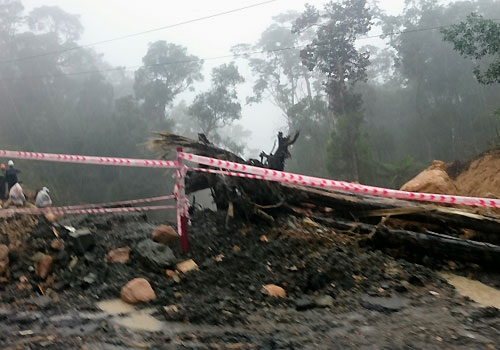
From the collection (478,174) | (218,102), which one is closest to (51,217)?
(478,174)

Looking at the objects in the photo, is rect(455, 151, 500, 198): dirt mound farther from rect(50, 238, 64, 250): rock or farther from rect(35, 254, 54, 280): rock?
rect(35, 254, 54, 280): rock

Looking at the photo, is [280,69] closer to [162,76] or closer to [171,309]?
[162,76]

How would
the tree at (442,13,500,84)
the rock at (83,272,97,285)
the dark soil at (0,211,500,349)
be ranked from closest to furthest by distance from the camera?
1. the dark soil at (0,211,500,349)
2. the rock at (83,272,97,285)
3. the tree at (442,13,500,84)

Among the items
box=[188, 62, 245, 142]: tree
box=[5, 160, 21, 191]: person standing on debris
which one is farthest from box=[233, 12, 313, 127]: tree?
box=[5, 160, 21, 191]: person standing on debris

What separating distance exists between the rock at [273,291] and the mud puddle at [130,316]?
36.7 inches

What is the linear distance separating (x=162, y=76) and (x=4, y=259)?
31998 millimetres

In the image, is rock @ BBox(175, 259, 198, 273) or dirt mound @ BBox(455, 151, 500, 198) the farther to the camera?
dirt mound @ BBox(455, 151, 500, 198)

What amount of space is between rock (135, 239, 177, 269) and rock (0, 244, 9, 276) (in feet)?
3.74

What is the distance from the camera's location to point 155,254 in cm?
394

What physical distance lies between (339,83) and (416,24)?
407 inches

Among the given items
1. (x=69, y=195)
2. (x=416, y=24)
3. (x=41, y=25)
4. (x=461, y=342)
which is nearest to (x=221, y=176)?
(x=461, y=342)

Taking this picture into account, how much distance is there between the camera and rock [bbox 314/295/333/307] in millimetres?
3314

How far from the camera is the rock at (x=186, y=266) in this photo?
12.6ft

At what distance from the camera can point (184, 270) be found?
3832mm
